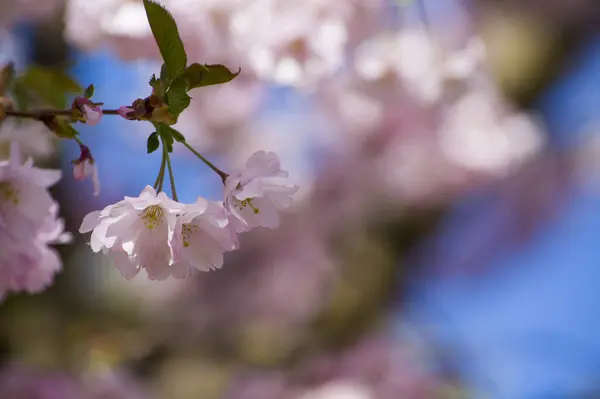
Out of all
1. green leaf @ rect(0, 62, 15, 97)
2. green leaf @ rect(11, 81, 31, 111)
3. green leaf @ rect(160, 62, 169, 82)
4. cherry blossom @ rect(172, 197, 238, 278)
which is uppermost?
green leaf @ rect(11, 81, 31, 111)

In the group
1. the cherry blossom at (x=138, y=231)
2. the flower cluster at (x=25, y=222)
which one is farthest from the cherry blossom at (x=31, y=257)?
the cherry blossom at (x=138, y=231)

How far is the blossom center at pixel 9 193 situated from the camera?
0.58 m

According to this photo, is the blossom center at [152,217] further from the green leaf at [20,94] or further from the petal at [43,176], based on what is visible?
the green leaf at [20,94]

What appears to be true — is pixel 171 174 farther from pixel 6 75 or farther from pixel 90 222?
pixel 6 75

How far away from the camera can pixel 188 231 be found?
1.85 ft

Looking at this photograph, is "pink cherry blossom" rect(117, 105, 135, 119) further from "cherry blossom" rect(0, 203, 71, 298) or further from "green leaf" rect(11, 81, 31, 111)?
"green leaf" rect(11, 81, 31, 111)

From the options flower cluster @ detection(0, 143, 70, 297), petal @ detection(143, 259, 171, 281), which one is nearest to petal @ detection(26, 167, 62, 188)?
flower cluster @ detection(0, 143, 70, 297)

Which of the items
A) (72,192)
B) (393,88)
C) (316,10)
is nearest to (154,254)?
(316,10)

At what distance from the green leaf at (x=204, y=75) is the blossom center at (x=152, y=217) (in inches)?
4.1

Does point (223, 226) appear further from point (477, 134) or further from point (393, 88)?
point (477, 134)

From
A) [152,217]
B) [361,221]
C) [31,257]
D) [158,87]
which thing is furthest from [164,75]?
[361,221]

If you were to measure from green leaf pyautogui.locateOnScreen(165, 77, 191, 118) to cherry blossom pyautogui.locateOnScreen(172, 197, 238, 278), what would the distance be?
0.07 metres

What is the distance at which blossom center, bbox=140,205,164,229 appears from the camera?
0.56m

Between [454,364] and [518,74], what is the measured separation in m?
0.91
